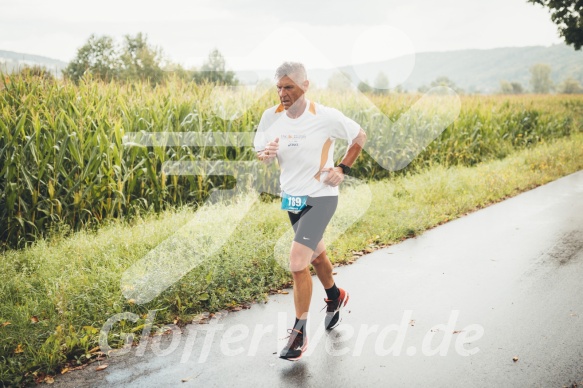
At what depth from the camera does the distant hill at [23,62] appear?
8.86 m

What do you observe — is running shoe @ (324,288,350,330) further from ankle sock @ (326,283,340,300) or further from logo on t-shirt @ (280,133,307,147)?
logo on t-shirt @ (280,133,307,147)

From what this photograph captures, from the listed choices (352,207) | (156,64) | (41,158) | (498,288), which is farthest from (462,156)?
(156,64)

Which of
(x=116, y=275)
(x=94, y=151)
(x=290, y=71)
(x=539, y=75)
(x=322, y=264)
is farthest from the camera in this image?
→ (x=539, y=75)

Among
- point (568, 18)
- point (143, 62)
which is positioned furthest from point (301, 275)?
point (143, 62)

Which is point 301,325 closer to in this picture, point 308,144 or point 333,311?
point 333,311

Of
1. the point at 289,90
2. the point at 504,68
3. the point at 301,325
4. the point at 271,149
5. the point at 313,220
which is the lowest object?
the point at 301,325

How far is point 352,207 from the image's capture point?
337 inches

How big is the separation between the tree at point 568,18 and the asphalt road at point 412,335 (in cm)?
3016

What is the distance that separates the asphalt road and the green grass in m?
0.30

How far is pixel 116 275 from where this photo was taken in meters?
5.18

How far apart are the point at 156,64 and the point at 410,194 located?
48752 mm

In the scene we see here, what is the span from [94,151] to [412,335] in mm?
5216

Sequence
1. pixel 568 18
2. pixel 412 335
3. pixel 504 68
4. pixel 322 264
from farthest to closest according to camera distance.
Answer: pixel 504 68 → pixel 568 18 → pixel 322 264 → pixel 412 335

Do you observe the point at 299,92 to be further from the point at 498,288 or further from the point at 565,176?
the point at 565,176
